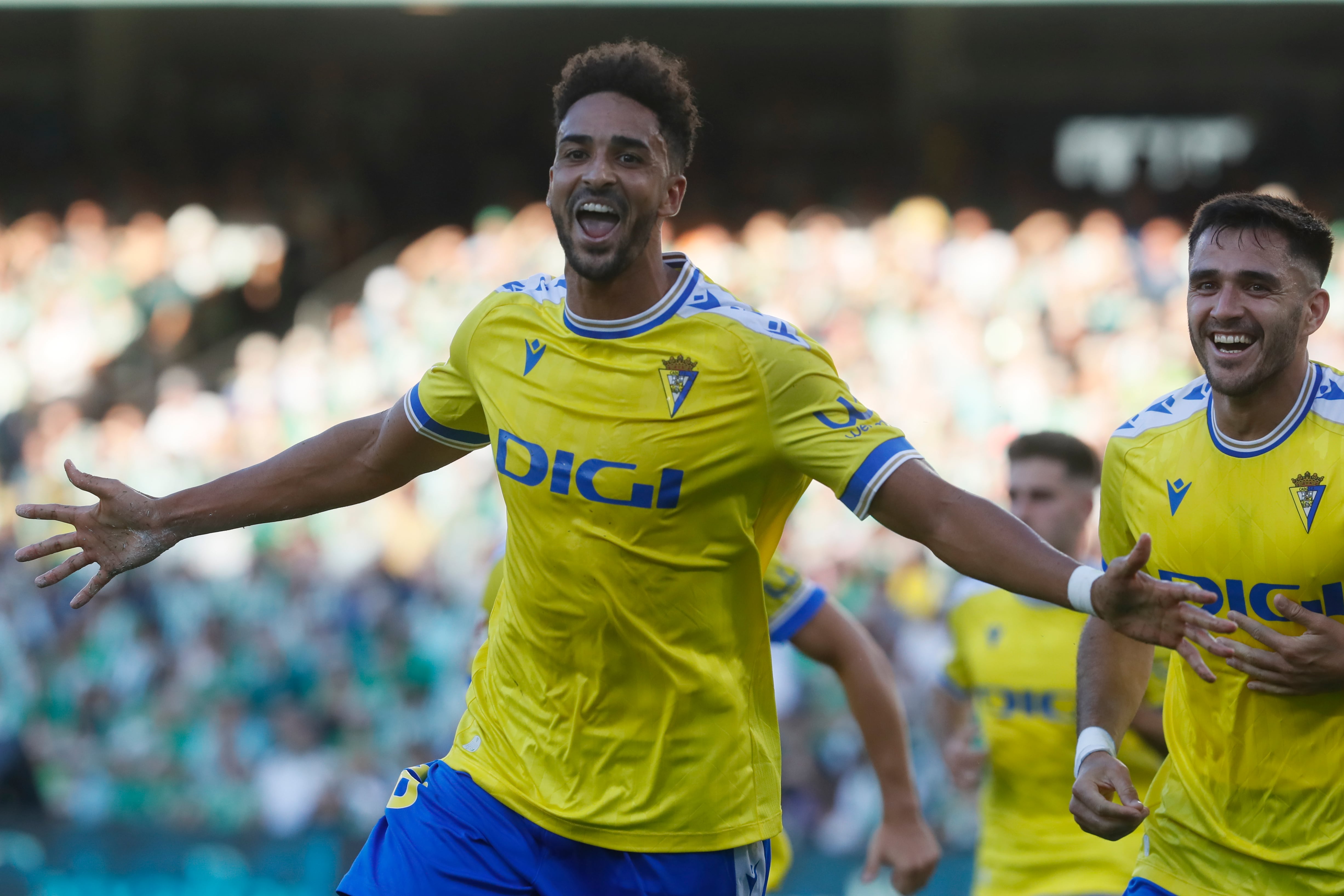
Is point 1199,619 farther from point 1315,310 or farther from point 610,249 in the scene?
point 610,249

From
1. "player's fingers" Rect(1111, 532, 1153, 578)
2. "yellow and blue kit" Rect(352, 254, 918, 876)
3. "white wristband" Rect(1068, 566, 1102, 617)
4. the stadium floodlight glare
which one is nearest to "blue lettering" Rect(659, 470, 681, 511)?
"yellow and blue kit" Rect(352, 254, 918, 876)

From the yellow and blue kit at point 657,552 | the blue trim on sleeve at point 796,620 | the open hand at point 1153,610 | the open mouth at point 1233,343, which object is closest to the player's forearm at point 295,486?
the yellow and blue kit at point 657,552

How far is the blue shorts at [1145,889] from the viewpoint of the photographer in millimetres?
4102

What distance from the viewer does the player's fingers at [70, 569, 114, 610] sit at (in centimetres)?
414

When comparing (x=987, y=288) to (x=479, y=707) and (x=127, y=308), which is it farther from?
(x=479, y=707)

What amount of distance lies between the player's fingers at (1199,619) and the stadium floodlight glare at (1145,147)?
1676cm

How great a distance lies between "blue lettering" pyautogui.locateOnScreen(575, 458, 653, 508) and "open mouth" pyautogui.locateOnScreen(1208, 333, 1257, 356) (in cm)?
156

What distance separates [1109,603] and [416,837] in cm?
192

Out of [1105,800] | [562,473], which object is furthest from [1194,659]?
[562,473]

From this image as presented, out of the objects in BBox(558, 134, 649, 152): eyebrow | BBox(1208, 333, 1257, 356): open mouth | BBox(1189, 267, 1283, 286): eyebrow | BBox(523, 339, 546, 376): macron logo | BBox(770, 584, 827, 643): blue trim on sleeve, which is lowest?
BBox(770, 584, 827, 643): blue trim on sleeve

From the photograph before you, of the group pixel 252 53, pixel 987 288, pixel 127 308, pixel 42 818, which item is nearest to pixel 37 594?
pixel 42 818

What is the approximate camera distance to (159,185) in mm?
20172

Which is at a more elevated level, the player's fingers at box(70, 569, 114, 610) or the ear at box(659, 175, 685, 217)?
the ear at box(659, 175, 685, 217)

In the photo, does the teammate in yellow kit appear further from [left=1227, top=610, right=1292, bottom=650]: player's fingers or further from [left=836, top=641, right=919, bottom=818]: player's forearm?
[left=1227, top=610, right=1292, bottom=650]: player's fingers
